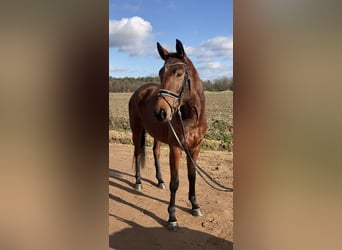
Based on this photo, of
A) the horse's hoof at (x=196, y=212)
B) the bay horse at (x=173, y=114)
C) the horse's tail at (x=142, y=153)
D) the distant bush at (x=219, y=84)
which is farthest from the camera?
the horse's tail at (x=142, y=153)

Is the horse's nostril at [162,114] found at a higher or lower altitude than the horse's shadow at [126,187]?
higher

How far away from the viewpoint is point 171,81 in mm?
2223

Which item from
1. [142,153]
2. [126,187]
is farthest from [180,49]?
[142,153]

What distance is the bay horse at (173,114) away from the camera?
2178 millimetres

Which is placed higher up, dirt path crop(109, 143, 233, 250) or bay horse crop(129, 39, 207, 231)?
bay horse crop(129, 39, 207, 231)

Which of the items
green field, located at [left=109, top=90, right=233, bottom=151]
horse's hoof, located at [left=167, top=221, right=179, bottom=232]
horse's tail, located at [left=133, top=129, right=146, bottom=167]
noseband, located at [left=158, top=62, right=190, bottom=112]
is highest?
noseband, located at [left=158, top=62, right=190, bottom=112]

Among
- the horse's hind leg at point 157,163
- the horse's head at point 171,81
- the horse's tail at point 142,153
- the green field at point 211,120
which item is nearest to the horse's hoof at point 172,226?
the horse's hind leg at point 157,163

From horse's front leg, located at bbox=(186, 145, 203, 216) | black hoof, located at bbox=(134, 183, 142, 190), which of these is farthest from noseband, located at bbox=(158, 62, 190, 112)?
black hoof, located at bbox=(134, 183, 142, 190)

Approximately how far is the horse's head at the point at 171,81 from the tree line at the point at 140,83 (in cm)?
11

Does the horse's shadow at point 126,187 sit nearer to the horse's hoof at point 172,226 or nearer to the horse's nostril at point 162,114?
the horse's hoof at point 172,226

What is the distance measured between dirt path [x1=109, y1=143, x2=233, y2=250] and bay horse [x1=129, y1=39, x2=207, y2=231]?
0.09 m

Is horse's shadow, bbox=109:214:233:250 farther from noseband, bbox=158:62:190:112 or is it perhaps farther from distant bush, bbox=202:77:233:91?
distant bush, bbox=202:77:233:91

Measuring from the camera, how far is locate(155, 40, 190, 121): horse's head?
2131 millimetres
